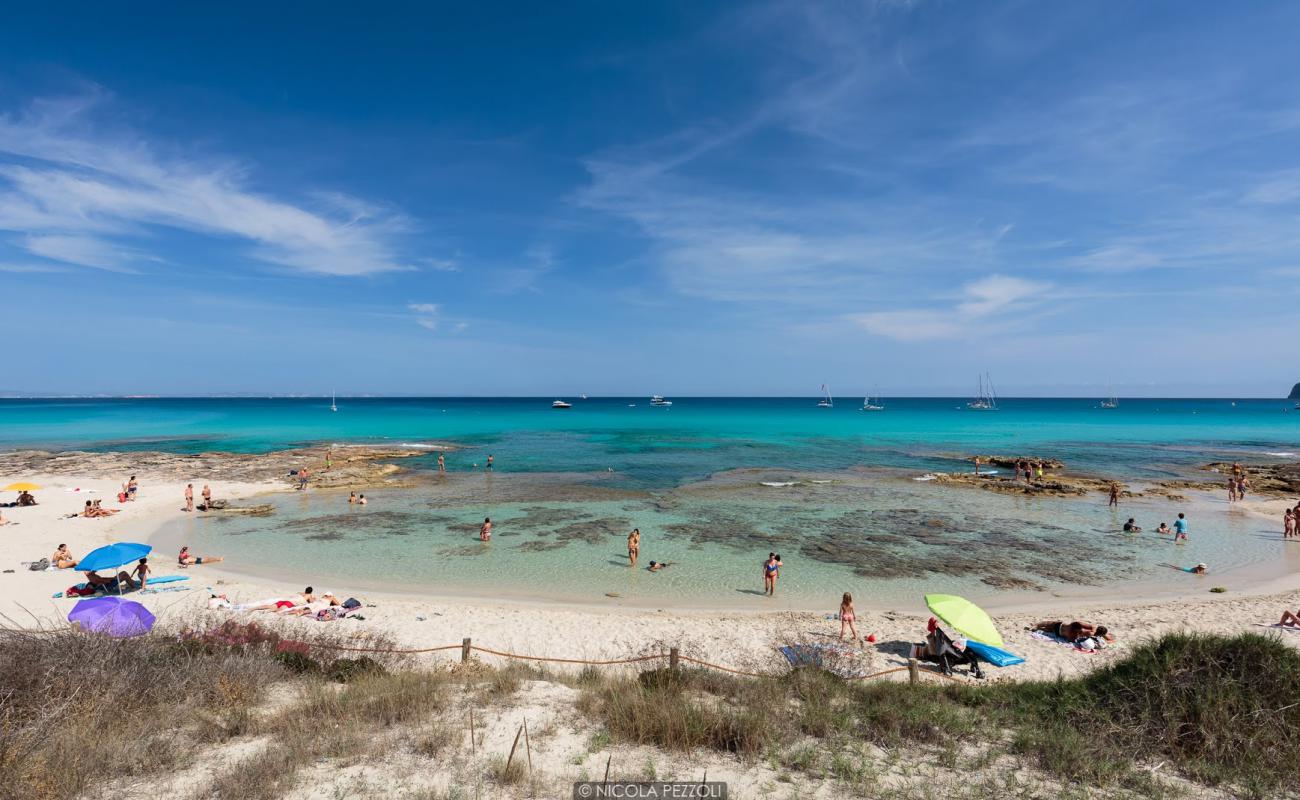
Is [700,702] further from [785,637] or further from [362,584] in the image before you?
[362,584]

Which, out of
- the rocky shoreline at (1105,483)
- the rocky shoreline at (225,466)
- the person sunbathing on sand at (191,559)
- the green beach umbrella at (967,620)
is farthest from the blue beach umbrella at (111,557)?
the rocky shoreline at (1105,483)

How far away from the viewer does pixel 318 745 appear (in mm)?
7262

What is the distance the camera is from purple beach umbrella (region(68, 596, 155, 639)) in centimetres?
1048

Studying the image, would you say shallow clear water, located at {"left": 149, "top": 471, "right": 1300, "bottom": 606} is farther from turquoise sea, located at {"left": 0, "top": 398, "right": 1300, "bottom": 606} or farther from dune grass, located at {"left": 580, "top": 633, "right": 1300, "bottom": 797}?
dune grass, located at {"left": 580, "top": 633, "right": 1300, "bottom": 797}

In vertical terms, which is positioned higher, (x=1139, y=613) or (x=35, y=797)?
(x=35, y=797)

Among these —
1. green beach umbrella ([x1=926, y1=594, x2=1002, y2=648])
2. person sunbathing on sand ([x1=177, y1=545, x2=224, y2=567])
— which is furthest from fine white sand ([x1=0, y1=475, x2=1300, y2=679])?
green beach umbrella ([x1=926, y1=594, x2=1002, y2=648])

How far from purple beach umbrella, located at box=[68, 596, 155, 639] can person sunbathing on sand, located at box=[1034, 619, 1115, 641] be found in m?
19.3

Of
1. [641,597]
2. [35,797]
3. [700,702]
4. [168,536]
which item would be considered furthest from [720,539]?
[168,536]

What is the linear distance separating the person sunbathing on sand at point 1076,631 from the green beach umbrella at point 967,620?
9.82 ft

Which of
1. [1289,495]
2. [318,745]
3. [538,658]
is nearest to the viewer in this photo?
[318,745]

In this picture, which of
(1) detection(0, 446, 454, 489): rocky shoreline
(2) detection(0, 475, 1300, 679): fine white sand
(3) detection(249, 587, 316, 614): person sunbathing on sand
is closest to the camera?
(2) detection(0, 475, 1300, 679): fine white sand

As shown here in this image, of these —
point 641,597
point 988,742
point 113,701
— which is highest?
point 113,701

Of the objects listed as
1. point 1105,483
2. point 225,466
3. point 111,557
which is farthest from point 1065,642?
point 225,466

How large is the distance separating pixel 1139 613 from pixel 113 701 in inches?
879
